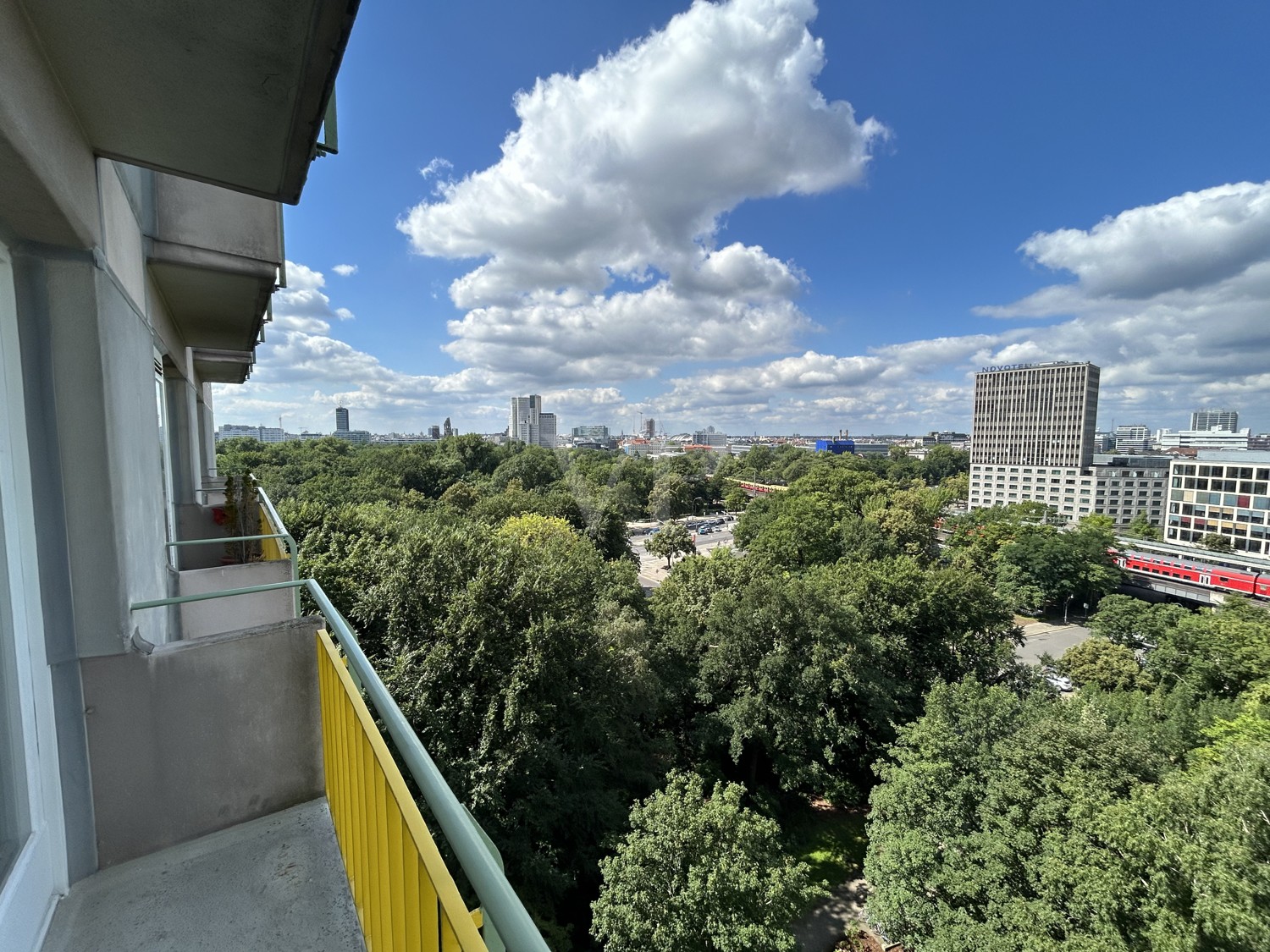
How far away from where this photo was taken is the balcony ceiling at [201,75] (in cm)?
155

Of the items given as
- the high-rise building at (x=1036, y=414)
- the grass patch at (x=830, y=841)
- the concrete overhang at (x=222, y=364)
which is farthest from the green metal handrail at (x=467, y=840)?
the high-rise building at (x=1036, y=414)

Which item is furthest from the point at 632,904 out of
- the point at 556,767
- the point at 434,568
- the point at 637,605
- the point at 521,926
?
the point at 637,605

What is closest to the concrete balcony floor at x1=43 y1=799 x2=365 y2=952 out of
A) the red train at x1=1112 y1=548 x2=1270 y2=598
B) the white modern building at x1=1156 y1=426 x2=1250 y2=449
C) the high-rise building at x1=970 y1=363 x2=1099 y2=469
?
the red train at x1=1112 y1=548 x2=1270 y2=598

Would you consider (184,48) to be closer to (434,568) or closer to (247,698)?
(247,698)

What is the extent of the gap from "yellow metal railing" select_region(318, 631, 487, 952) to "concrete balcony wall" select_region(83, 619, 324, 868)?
A: 9.6 inches

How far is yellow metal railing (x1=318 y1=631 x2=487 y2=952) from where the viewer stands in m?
1.09

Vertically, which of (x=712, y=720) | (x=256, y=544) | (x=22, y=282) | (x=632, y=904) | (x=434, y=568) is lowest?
(x=712, y=720)

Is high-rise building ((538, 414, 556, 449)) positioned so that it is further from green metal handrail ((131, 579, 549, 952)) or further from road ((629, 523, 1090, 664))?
green metal handrail ((131, 579, 549, 952))

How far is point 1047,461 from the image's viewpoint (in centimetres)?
7169

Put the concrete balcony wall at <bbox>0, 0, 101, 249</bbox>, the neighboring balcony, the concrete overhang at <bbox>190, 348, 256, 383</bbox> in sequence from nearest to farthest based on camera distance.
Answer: the concrete balcony wall at <bbox>0, 0, 101, 249</bbox>, the neighboring balcony, the concrete overhang at <bbox>190, 348, 256, 383</bbox>

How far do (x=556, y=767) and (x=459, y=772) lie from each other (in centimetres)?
192

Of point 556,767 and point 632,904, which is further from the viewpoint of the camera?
point 556,767

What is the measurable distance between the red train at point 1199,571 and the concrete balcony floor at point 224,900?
46551 mm

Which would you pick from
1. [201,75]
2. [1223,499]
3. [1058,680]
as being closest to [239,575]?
[201,75]
